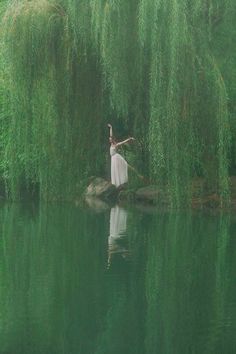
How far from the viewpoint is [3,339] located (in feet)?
20.2

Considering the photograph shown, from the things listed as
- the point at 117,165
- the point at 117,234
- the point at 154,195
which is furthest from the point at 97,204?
the point at 117,234

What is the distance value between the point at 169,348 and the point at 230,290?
2319mm

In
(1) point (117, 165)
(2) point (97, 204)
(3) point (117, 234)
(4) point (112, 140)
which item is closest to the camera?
(3) point (117, 234)

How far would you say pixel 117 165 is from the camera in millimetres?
20062

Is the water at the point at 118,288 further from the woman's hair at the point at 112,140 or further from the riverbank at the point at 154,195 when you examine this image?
the woman's hair at the point at 112,140

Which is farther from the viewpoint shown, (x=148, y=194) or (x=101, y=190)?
(x=101, y=190)

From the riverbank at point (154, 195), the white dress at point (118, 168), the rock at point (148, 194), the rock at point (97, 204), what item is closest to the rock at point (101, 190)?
the riverbank at point (154, 195)

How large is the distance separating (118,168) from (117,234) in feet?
22.9

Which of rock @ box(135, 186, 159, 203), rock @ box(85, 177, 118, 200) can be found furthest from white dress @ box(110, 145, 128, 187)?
rock @ box(85, 177, 118, 200)

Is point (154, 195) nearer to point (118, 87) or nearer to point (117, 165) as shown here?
point (117, 165)

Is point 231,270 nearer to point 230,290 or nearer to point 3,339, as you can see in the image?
point 230,290

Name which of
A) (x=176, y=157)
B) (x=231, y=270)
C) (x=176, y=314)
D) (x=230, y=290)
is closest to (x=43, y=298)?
(x=176, y=314)

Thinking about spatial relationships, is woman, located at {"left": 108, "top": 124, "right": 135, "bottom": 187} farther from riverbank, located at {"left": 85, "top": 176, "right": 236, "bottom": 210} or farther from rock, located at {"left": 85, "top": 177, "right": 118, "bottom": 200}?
rock, located at {"left": 85, "top": 177, "right": 118, "bottom": 200}

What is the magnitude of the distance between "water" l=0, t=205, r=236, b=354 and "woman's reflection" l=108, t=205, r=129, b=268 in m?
0.02
